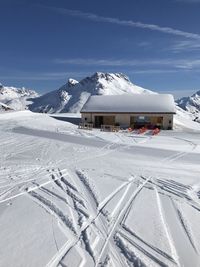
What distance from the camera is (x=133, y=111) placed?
3925cm

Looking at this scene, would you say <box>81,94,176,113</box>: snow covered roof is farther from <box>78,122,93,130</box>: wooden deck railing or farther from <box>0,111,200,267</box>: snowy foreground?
<box>0,111,200,267</box>: snowy foreground

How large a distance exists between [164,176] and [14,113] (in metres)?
36.3

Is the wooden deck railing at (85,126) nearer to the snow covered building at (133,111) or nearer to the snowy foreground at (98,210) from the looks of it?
the snow covered building at (133,111)

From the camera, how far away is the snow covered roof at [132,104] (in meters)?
39.1

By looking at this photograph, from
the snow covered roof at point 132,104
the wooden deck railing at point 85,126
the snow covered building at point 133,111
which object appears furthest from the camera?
the snow covered roof at point 132,104

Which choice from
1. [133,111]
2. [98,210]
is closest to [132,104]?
[133,111]

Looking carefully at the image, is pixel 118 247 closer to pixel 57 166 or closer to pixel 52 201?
pixel 52 201

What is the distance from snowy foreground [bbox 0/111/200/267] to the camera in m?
7.39

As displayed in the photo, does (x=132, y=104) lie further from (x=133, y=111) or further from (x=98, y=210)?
(x=98, y=210)

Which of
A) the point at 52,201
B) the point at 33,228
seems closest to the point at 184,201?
the point at 52,201

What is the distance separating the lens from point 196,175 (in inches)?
576

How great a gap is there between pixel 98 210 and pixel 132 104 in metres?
31.9

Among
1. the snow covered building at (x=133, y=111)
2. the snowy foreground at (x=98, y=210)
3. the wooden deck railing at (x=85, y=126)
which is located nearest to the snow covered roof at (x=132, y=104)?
the snow covered building at (x=133, y=111)

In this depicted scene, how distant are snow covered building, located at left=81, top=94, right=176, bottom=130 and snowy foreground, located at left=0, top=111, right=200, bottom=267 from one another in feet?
64.6
